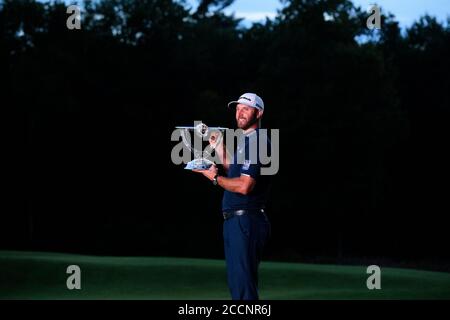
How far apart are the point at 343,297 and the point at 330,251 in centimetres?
3046

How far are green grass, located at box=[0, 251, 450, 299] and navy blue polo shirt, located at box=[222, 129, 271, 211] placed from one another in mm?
7131

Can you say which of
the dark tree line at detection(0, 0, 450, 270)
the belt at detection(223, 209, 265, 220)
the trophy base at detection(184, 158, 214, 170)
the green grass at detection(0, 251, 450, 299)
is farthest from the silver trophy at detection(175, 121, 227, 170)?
the dark tree line at detection(0, 0, 450, 270)

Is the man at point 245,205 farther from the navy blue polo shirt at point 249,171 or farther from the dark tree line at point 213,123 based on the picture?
the dark tree line at point 213,123

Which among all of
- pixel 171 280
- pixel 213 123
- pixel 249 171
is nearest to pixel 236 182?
pixel 249 171

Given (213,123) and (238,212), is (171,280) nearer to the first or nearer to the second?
(238,212)

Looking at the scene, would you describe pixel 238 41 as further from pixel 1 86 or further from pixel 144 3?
pixel 1 86

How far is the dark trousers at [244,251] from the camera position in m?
7.90

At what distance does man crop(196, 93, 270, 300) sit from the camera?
7.89 metres

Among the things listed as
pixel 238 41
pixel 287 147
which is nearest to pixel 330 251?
pixel 287 147

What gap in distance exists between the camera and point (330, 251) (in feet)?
146

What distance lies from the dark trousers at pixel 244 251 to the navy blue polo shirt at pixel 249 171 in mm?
122

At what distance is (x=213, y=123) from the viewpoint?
41.9 meters

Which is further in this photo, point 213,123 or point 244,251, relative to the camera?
point 213,123

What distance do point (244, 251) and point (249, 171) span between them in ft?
2.37
